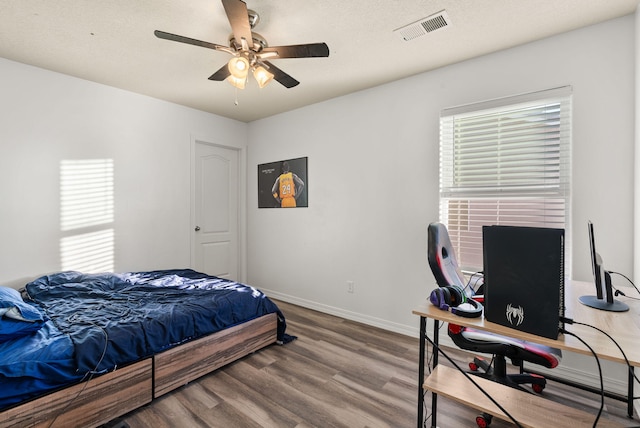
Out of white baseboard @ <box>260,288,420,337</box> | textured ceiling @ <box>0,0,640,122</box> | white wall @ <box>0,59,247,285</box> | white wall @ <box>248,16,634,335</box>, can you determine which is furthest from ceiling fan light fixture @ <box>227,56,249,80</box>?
white baseboard @ <box>260,288,420,337</box>

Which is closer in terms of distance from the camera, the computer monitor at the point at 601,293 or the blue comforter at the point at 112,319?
the computer monitor at the point at 601,293

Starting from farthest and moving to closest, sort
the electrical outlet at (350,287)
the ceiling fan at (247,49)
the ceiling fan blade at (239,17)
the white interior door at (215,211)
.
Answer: the white interior door at (215,211) → the electrical outlet at (350,287) → the ceiling fan at (247,49) → the ceiling fan blade at (239,17)

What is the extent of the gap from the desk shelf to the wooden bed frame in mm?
1562

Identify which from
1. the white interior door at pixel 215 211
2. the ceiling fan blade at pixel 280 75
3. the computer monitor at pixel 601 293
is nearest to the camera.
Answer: the computer monitor at pixel 601 293

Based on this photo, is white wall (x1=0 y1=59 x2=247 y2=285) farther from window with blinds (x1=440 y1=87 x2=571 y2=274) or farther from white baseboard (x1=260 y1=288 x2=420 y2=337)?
window with blinds (x1=440 y1=87 x2=571 y2=274)

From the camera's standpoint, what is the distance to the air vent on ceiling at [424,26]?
2064 millimetres

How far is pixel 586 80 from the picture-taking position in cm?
217

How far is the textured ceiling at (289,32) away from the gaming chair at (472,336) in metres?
1.49

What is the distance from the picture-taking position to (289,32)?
2.26 metres

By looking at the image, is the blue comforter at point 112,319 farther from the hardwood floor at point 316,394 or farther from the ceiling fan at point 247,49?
the ceiling fan at point 247,49

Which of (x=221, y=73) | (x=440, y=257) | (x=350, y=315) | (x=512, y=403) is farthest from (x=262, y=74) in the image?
(x=350, y=315)

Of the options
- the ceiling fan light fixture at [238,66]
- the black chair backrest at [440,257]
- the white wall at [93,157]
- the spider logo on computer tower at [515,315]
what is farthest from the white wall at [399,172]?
the ceiling fan light fixture at [238,66]

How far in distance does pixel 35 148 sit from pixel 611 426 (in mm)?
4487

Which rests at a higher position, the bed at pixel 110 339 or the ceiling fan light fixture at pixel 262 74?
the ceiling fan light fixture at pixel 262 74
